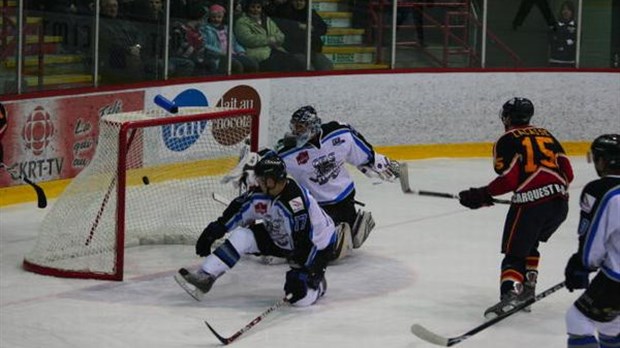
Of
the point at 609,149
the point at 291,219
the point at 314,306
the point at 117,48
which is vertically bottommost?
the point at 314,306

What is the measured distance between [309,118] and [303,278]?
102cm

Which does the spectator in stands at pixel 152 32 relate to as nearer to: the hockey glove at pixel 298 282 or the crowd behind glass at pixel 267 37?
the crowd behind glass at pixel 267 37

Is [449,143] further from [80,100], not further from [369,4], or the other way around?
[80,100]

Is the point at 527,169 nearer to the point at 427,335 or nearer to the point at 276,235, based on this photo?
the point at 427,335

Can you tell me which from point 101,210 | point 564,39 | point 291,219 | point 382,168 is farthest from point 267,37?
point 291,219

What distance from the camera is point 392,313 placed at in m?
6.89

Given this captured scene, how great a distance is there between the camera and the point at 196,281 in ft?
22.7

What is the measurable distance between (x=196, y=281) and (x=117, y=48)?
345 cm

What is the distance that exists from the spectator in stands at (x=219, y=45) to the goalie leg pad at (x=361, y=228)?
9.57ft

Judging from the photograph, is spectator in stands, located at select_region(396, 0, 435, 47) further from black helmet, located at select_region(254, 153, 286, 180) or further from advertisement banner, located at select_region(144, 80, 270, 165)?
black helmet, located at select_region(254, 153, 286, 180)

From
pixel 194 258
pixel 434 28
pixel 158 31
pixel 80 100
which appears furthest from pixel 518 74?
pixel 194 258

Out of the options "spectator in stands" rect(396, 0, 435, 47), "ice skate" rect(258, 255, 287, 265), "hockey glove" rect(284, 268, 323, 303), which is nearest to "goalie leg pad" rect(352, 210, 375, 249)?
"ice skate" rect(258, 255, 287, 265)

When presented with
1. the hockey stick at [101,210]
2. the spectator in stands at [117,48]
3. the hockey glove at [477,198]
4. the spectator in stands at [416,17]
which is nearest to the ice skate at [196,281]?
the hockey stick at [101,210]

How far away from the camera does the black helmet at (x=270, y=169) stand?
6.64 metres
